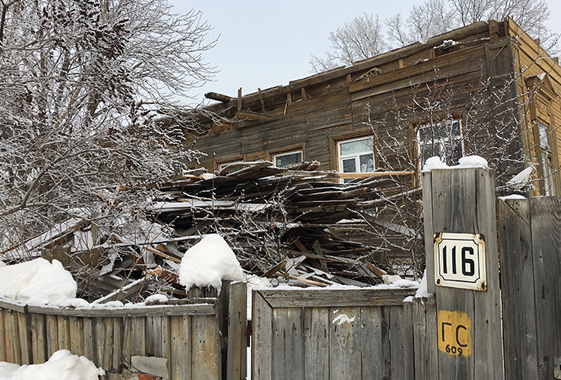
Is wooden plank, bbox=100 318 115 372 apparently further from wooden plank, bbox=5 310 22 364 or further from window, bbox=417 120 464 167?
window, bbox=417 120 464 167

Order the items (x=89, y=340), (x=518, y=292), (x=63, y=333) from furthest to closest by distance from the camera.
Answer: (x=63, y=333), (x=89, y=340), (x=518, y=292)

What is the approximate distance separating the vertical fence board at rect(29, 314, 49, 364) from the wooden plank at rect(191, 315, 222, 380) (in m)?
1.73

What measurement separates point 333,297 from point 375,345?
0.39m

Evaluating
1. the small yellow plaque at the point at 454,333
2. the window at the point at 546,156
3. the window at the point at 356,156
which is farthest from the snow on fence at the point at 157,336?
the window at the point at 546,156

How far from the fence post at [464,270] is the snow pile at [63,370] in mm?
2744

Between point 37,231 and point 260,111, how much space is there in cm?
719

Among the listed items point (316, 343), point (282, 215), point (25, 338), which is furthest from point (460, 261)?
point (282, 215)

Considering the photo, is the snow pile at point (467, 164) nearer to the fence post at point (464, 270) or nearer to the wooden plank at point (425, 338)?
the fence post at point (464, 270)

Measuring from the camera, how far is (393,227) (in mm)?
6891

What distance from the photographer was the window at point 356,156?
34.4 feet

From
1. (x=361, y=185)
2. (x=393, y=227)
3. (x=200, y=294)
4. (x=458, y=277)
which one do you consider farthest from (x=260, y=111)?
(x=458, y=277)

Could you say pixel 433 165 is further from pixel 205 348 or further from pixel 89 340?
pixel 89 340

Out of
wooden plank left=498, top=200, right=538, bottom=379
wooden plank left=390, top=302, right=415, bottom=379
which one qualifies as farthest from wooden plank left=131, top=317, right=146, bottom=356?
wooden plank left=498, top=200, right=538, bottom=379

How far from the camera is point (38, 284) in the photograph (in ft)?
13.3
